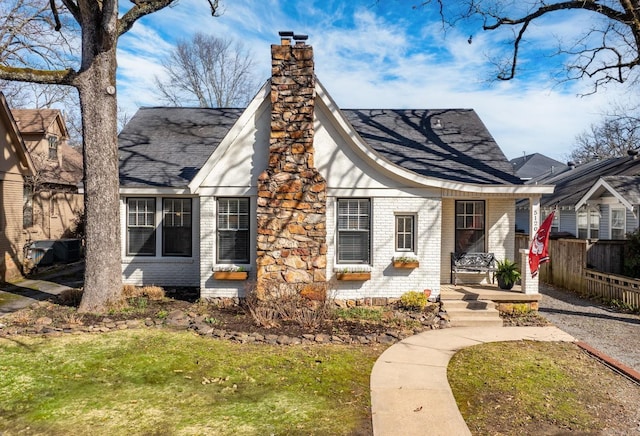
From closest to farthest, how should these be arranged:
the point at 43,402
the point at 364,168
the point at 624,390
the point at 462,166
Answer: 1. the point at 43,402
2. the point at 624,390
3. the point at 364,168
4. the point at 462,166

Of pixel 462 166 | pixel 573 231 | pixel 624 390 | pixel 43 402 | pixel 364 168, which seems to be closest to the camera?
pixel 43 402

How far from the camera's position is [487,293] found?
10180mm

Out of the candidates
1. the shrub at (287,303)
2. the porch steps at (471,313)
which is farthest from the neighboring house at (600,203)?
the shrub at (287,303)

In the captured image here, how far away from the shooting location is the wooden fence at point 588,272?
1106 cm

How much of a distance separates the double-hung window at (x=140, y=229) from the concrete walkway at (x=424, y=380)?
743 centimetres

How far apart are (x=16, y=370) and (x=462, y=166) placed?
1046 centimetres

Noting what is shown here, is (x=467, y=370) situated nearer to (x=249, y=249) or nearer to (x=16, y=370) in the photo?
(x=249, y=249)

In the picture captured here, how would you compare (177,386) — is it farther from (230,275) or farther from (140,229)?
(140,229)

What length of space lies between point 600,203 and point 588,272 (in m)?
4.97

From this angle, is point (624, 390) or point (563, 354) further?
point (563, 354)

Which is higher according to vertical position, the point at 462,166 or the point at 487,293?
the point at 462,166

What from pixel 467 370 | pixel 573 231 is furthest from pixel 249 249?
pixel 573 231

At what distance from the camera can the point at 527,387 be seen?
5812 millimetres

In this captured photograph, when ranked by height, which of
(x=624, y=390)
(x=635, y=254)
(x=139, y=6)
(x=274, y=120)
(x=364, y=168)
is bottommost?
(x=624, y=390)
